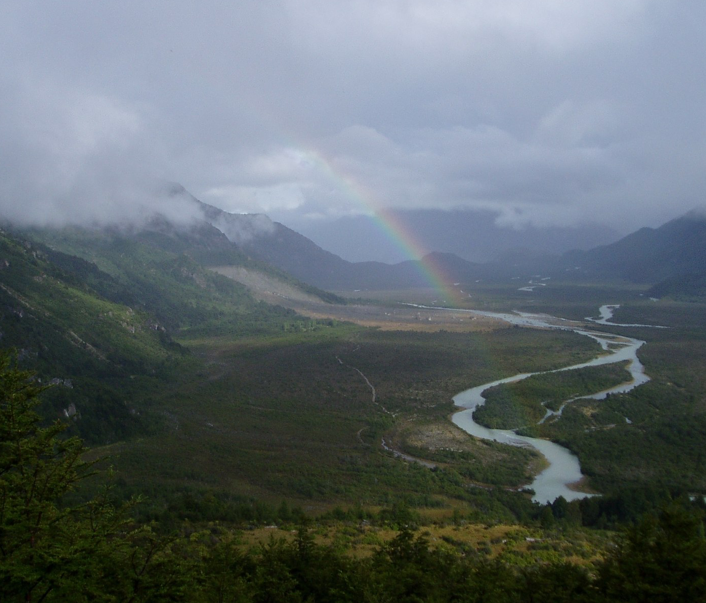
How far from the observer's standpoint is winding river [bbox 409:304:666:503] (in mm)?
35281

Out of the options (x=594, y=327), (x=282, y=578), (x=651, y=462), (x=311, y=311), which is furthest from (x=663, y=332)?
(x=282, y=578)

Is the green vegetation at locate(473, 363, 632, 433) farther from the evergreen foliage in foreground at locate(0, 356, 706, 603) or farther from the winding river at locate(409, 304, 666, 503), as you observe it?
the evergreen foliage in foreground at locate(0, 356, 706, 603)

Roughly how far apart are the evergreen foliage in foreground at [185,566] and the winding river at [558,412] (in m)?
22.2

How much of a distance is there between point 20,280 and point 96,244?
295ft

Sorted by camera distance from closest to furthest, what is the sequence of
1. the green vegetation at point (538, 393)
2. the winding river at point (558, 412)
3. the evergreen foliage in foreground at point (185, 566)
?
the evergreen foliage in foreground at point (185, 566), the winding river at point (558, 412), the green vegetation at point (538, 393)

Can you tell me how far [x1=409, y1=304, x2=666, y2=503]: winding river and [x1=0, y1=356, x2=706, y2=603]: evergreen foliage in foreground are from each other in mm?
22217

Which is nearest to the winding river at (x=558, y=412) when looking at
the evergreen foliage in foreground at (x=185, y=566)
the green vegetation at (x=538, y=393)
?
the green vegetation at (x=538, y=393)

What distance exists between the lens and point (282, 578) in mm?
13648

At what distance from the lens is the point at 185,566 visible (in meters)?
10.2

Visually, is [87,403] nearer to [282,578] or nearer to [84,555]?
[282,578]

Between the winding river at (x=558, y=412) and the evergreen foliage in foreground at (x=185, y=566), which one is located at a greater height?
the evergreen foliage in foreground at (x=185, y=566)

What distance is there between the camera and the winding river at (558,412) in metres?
35.3

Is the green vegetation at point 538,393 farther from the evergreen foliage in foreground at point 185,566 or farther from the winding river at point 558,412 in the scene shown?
the evergreen foliage in foreground at point 185,566

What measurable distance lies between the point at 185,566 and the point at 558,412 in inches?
1952
